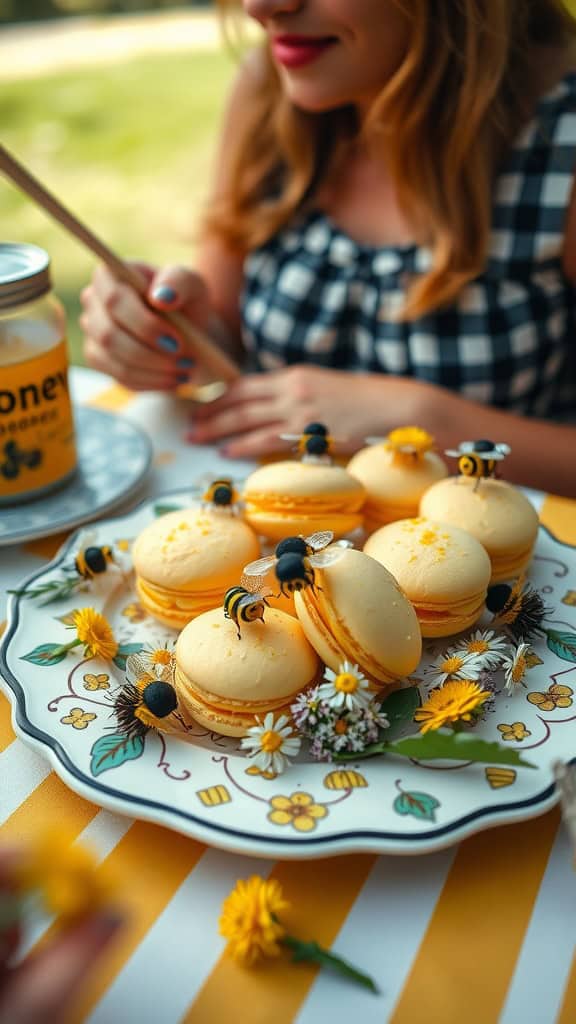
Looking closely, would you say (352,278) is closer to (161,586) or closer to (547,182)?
(547,182)

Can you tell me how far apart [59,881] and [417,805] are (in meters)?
0.23

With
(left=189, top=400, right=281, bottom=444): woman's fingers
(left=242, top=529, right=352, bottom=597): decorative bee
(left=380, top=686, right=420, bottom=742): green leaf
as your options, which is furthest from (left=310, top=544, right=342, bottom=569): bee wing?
(left=189, top=400, right=281, bottom=444): woman's fingers

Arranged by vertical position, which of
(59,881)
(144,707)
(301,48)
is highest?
(301,48)

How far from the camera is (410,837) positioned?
495 mm

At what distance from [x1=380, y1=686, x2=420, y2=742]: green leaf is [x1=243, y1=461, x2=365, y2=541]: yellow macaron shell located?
16 cm

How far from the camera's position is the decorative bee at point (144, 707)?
564 mm

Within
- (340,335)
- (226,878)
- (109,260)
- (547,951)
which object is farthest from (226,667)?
(340,335)

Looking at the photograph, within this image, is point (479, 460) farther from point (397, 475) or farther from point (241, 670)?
point (241, 670)

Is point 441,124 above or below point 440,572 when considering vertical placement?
above

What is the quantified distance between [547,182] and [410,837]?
2.78ft

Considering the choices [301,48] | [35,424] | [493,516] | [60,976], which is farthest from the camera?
[301,48]

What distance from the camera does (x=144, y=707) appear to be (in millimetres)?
567

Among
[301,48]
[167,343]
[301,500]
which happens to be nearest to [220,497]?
[301,500]

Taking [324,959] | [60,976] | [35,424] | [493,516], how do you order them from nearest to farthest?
[60,976]
[324,959]
[493,516]
[35,424]
